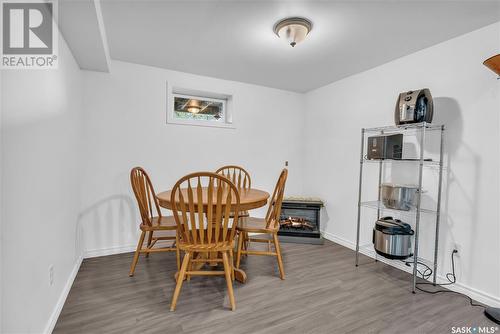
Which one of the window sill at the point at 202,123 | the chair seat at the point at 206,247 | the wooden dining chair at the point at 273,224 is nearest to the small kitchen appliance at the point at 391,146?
the wooden dining chair at the point at 273,224

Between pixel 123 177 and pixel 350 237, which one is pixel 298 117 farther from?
pixel 123 177

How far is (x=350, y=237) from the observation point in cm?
317

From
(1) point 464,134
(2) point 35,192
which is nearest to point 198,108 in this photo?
(2) point 35,192

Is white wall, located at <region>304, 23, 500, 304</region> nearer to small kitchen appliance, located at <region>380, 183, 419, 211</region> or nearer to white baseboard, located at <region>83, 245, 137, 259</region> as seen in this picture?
small kitchen appliance, located at <region>380, 183, 419, 211</region>

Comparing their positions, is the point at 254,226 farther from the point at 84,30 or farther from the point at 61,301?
the point at 84,30

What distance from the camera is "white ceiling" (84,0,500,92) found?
69.4 inches

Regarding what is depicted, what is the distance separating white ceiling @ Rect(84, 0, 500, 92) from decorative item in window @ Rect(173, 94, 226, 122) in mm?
450

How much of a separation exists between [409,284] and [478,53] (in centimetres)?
207

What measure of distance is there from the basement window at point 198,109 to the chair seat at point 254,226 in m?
1.49

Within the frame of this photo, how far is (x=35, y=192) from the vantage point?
1333 mm

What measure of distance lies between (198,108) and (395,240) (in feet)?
9.27

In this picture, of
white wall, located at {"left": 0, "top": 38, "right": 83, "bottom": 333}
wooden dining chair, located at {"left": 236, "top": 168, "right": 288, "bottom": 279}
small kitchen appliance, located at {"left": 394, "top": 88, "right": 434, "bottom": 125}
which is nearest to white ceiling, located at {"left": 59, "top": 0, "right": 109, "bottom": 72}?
white wall, located at {"left": 0, "top": 38, "right": 83, "bottom": 333}

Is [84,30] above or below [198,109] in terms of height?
above

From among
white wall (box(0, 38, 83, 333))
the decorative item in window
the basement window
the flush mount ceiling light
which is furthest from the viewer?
the decorative item in window
